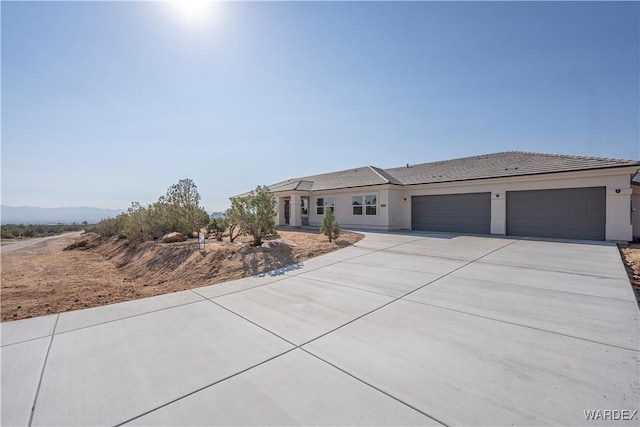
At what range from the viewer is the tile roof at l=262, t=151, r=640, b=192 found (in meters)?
12.6

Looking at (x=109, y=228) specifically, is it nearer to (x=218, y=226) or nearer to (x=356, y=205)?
(x=218, y=226)

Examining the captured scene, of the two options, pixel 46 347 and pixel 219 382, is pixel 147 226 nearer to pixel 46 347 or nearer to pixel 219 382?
pixel 46 347

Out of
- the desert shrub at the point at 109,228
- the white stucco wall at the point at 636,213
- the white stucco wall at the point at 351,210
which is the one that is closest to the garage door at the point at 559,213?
the white stucco wall at the point at 636,213

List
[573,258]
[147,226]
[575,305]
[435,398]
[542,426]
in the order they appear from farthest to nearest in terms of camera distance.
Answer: [147,226]
[573,258]
[575,305]
[435,398]
[542,426]

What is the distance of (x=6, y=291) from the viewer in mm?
6961

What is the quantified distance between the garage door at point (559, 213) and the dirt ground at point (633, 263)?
155cm

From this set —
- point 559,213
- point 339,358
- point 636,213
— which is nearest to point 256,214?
point 339,358

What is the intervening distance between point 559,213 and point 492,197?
9.41 feet

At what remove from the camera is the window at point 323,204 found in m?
20.6

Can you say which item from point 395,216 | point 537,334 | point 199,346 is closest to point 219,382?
point 199,346

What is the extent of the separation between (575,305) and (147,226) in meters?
15.8

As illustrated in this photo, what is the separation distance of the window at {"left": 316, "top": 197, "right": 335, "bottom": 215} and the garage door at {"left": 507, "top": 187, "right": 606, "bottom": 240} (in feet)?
36.2

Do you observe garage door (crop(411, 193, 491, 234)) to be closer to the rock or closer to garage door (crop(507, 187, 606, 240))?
garage door (crop(507, 187, 606, 240))

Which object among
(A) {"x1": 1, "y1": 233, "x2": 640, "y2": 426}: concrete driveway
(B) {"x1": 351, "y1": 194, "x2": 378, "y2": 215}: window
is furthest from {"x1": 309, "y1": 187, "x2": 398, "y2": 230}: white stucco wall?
(A) {"x1": 1, "y1": 233, "x2": 640, "y2": 426}: concrete driveway
